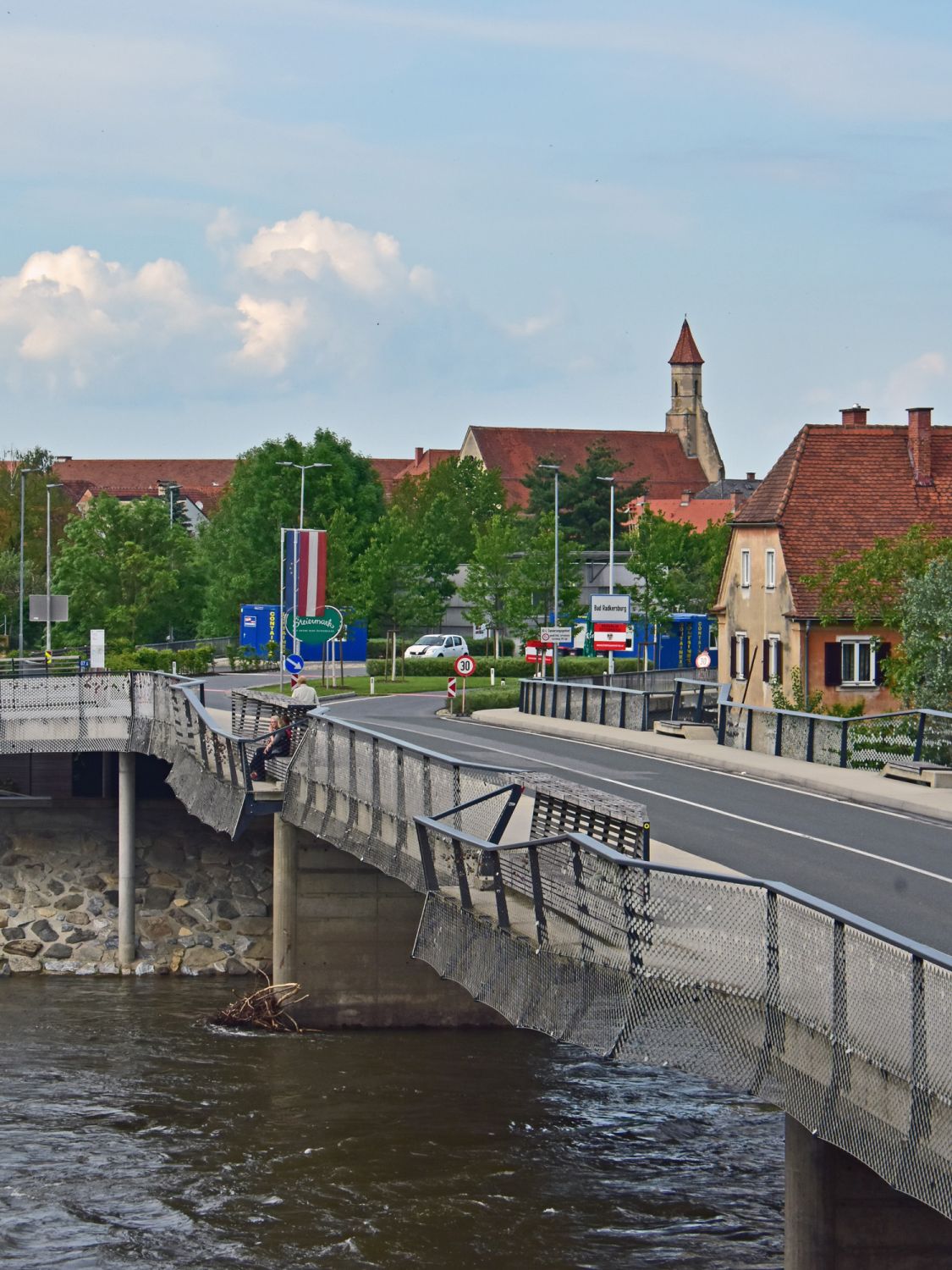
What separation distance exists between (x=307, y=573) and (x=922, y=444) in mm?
20375

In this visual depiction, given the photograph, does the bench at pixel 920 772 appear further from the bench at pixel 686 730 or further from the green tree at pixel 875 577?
the green tree at pixel 875 577

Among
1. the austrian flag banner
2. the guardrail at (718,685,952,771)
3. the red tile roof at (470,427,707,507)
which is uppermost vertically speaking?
the red tile roof at (470,427,707,507)

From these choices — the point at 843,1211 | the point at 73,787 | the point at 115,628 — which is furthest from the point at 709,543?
the point at 843,1211

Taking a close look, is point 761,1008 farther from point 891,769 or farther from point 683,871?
point 891,769

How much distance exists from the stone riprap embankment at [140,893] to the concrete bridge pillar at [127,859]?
1.02ft

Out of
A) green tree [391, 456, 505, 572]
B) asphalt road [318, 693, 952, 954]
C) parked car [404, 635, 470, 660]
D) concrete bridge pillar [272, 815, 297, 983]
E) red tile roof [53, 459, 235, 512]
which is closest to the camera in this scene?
asphalt road [318, 693, 952, 954]

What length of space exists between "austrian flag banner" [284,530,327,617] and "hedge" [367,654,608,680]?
25.2m

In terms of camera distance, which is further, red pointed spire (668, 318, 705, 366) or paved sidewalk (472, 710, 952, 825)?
red pointed spire (668, 318, 705, 366)

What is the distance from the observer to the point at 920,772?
2611 cm

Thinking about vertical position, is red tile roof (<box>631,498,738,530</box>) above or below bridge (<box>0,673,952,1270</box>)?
above

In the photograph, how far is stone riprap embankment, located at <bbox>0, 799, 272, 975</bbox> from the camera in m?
31.1

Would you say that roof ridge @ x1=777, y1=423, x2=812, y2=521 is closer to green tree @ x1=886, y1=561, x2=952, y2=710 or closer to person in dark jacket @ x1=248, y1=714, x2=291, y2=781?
green tree @ x1=886, y1=561, x2=952, y2=710

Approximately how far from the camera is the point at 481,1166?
64.0ft

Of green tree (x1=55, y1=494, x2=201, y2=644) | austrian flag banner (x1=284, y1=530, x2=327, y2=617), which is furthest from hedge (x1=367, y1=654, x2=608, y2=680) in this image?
austrian flag banner (x1=284, y1=530, x2=327, y2=617)
